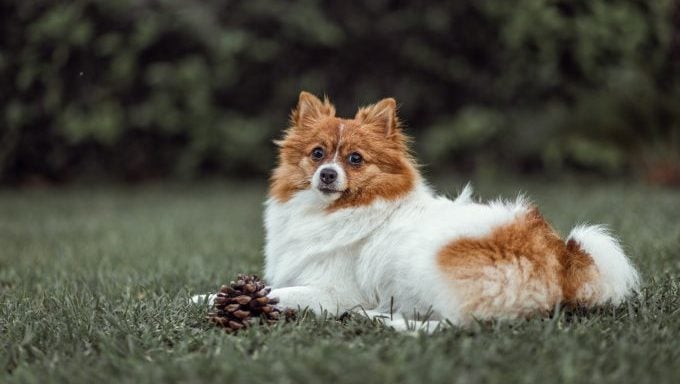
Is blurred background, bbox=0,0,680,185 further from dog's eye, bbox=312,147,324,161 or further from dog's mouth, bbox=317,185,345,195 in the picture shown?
dog's mouth, bbox=317,185,345,195

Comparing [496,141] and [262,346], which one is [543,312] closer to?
[262,346]

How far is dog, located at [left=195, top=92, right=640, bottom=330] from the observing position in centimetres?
267

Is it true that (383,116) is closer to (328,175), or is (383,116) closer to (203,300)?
(328,175)

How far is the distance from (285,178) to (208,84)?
676 centimetres

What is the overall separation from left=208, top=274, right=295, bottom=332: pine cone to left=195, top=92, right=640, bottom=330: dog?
0.09 metres

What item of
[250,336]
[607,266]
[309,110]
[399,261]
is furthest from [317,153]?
[607,266]

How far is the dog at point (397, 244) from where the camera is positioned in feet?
8.77

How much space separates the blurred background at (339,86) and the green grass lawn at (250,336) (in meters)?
3.79

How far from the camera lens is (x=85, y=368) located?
2422 mm

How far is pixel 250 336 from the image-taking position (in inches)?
106

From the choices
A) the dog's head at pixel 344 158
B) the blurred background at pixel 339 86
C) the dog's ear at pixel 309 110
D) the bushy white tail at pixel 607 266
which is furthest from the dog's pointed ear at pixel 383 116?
the blurred background at pixel 339 86

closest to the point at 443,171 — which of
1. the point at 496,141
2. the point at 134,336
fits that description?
the point at 496,141

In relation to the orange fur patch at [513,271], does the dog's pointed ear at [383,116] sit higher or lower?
higher

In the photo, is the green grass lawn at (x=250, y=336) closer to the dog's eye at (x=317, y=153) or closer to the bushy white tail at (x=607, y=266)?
the bushy white tail at (x=607, y=266)
